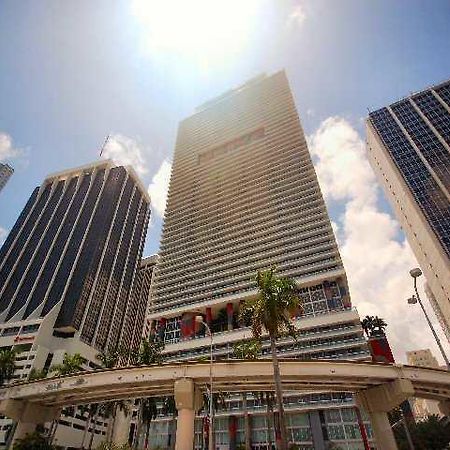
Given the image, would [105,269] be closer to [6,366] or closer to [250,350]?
[6,366]

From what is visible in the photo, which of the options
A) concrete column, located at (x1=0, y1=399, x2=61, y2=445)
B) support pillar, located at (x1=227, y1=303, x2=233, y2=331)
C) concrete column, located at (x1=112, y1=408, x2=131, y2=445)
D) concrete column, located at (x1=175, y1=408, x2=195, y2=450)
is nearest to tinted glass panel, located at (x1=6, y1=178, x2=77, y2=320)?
concrete column, located at (x1=112, y1=408, x2=131, y2=445)

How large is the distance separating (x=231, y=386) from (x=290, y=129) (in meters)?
119

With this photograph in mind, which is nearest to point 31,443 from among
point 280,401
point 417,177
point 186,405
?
point 186,405

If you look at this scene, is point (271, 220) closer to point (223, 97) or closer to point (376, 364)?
point (376, 364)

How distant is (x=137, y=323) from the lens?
572ft

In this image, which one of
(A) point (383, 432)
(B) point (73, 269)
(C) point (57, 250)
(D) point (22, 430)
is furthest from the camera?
(C) point (57, 250)

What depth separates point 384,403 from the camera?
35.9m

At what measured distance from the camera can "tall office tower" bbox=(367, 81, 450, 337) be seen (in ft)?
331

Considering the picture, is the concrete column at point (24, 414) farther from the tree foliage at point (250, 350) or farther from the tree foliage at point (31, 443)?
the tree foliage at point (250, 350)

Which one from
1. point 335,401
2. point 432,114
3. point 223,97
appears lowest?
point 335,401

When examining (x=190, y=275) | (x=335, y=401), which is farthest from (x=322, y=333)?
(x=190, y=275)

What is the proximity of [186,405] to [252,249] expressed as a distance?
3211 inches

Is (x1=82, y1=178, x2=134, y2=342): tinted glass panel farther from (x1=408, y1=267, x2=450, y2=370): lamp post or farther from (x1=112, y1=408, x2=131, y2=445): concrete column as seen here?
(x1=408, y1=267, x2=450, y2=370): lamp post

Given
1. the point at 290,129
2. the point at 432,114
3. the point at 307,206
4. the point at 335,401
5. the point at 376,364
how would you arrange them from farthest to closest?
the point at 290,129
the point at 432,114
the point at 307,206
the point at 335,401
the point at 376,364
